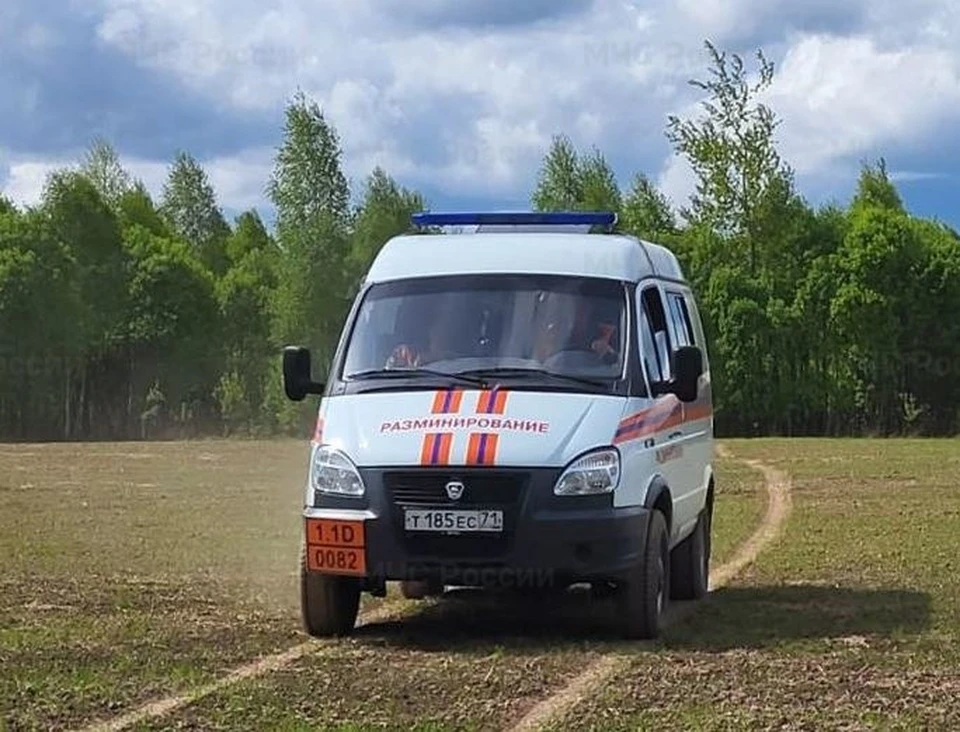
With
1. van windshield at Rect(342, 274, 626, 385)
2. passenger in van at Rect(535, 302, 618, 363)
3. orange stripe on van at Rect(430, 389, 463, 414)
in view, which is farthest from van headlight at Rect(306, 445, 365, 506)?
passenger in van at Rect(535, 302, 618, 363)

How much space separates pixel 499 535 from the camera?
418 inches

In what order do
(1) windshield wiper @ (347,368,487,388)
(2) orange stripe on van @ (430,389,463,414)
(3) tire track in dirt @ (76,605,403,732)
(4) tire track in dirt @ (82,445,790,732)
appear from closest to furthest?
1. (3) tire track in dirt @ (76,605,403,732)
2. (4) tire track in dirt @ (82,445,790,732)
3. (2) orange stripe on van @ (430,389,463,414)
4. (1) windshield wiper @ (347,368,487,388)

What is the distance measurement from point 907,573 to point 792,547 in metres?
2.90

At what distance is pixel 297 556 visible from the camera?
17047 mm

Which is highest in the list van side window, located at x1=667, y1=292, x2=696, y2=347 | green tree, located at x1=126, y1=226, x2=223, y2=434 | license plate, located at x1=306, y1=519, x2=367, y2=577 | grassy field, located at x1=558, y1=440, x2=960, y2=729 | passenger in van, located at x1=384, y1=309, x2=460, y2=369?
green tree, located at x1=126, y1=226, x2=223, y2=434

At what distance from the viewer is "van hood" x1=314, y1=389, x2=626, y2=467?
10664 mm

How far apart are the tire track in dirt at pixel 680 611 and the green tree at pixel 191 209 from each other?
70414 mm

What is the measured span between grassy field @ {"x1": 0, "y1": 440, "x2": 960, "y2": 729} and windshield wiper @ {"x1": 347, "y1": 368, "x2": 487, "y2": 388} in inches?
64.9

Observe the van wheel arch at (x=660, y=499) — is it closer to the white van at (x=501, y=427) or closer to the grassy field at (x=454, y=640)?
the white van at (x=501, y=427)

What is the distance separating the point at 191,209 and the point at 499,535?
91.5 metres

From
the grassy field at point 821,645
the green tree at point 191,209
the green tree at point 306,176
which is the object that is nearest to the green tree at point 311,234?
the green tree at point 306,176

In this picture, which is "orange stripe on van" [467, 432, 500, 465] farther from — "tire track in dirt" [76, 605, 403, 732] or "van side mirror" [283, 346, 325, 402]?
"van side mirror" [283, 346, 325, 402]

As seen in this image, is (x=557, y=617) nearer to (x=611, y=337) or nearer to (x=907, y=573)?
(x=611, y=337)

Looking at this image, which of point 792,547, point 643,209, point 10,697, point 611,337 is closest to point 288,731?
point 10,697
